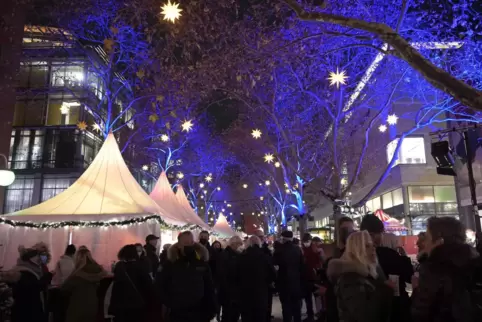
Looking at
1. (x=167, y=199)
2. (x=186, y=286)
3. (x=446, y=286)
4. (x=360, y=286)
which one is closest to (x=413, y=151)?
(x=167, y=199)

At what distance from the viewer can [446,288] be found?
3.23 metres

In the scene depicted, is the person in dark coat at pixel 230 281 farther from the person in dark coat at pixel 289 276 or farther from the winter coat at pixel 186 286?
the winter coat at pixel 186 286

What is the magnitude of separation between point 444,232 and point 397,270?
1.01 metres

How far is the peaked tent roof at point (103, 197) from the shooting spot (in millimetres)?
12344

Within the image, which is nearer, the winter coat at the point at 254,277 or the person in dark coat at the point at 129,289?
the person in dark coat at the point at 129,289

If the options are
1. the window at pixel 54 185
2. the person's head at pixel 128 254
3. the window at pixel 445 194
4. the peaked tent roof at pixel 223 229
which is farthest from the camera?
the peaked tent roof at pixel 223 229

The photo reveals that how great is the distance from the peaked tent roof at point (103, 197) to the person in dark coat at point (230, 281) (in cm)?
413

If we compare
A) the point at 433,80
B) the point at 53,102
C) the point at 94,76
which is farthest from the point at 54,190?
the point at 433,80

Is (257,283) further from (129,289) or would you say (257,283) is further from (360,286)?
(360,286)

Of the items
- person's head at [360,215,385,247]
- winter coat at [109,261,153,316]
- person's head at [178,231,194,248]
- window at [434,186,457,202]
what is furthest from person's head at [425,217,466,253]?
window at [434,186,457,202]

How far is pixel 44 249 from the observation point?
693 centimetres

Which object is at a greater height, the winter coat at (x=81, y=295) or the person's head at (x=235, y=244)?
the person's head at (x=235, y=244)

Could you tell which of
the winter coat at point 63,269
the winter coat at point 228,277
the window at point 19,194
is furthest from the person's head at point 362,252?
the window at point 19,194

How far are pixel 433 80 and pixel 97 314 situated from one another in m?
6.34
